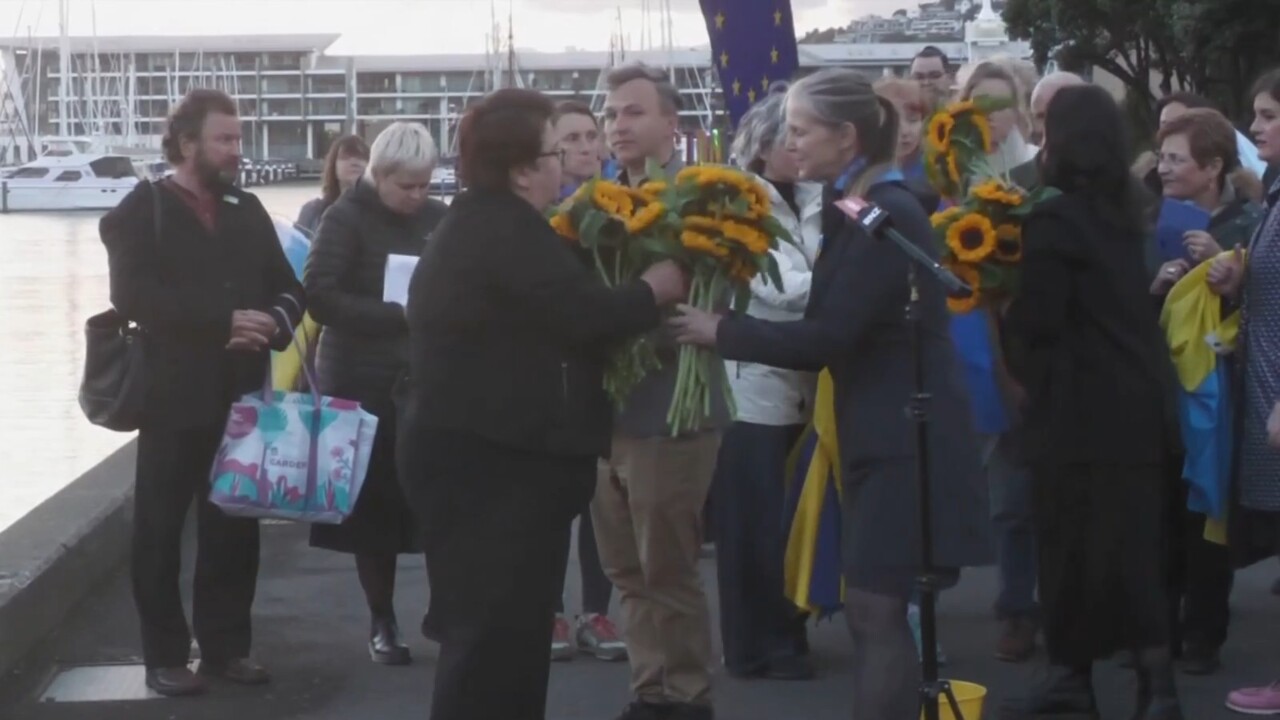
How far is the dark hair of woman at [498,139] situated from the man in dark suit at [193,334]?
180 cm

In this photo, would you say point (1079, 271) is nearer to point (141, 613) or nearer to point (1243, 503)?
point (1243, 503)

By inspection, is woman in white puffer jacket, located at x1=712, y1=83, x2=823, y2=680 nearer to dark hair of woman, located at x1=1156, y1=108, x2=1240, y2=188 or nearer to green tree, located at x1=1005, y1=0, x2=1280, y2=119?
dark hair of woman, located at x1=1156, y1=108, x2=1240, y2=188

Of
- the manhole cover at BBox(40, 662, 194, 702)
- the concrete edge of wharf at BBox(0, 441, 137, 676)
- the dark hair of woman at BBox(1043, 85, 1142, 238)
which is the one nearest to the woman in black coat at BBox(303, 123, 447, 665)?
the manhole cover at BBox(40, 662, 194, 702)

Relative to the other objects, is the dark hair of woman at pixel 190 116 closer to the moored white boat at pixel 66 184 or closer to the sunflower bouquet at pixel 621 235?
the sunflower bouquet at pixel 621 235

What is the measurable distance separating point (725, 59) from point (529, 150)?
126 inches

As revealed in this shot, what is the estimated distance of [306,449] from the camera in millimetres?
6746

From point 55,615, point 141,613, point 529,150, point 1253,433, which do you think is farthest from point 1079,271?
point 55,615

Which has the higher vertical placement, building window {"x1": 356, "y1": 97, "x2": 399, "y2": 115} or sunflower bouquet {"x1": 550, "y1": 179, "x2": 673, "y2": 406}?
building window {"x1": 356, "y1": 97, "x2": 399, "y2": 115}

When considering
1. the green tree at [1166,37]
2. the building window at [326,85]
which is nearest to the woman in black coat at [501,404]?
the green tree at [1166,37]

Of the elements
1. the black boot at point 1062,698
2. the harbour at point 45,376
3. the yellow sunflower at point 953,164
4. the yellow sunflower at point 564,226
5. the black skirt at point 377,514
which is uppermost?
the yellow sunflower at point 953,164

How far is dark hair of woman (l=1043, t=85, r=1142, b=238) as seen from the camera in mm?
5582

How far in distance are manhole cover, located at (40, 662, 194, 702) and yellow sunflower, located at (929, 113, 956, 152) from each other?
3.15 m

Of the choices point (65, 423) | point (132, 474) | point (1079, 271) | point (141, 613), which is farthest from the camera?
point (65, 423)

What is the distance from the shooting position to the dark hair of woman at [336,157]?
859 cm
